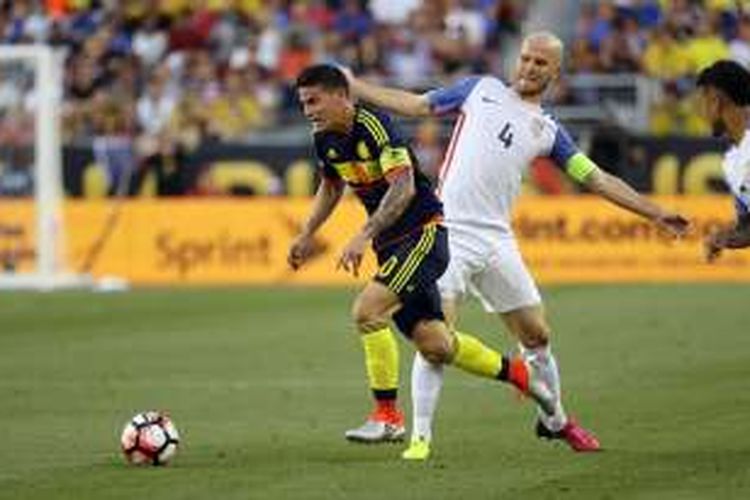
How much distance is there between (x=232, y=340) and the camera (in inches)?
820

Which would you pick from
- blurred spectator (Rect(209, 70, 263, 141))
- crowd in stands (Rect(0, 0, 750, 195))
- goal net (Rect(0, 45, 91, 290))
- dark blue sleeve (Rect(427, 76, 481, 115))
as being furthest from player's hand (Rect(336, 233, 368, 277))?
blurred spectator (Rect(209, 70, 263, 141))

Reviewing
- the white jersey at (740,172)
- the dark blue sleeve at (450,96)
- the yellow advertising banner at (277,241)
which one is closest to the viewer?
the white jersey at (740,172)

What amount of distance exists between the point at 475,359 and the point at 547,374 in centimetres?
74

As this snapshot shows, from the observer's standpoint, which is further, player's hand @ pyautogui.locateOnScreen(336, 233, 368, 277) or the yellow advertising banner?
the yellow advertising banner

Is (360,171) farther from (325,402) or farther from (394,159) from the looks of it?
(325,402)

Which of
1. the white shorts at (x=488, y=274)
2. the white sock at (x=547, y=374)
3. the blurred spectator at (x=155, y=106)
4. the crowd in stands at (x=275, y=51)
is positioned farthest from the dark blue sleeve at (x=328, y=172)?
the blurred spectator at (x=155, y=106)

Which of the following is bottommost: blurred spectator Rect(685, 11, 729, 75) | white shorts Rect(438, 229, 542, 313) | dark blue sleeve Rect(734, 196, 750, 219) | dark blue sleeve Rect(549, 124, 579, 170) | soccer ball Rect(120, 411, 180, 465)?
soccer ball Rect(120, 411, 180, 465)

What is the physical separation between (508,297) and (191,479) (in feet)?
7.99

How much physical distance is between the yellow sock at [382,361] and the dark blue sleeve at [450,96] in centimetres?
130

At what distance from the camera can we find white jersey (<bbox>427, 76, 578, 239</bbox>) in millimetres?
12484

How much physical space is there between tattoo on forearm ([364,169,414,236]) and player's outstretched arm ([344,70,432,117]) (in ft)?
1.14

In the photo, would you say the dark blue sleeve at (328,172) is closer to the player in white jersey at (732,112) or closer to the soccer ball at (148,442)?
the soccer ball at (148,442)

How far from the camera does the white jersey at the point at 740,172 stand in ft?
38.0

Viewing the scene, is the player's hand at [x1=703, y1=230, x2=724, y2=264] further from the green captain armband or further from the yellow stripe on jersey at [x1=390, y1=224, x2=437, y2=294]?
the yellow stripe on jersey at [x1=390, y1=224, x2=437, y2=294]
